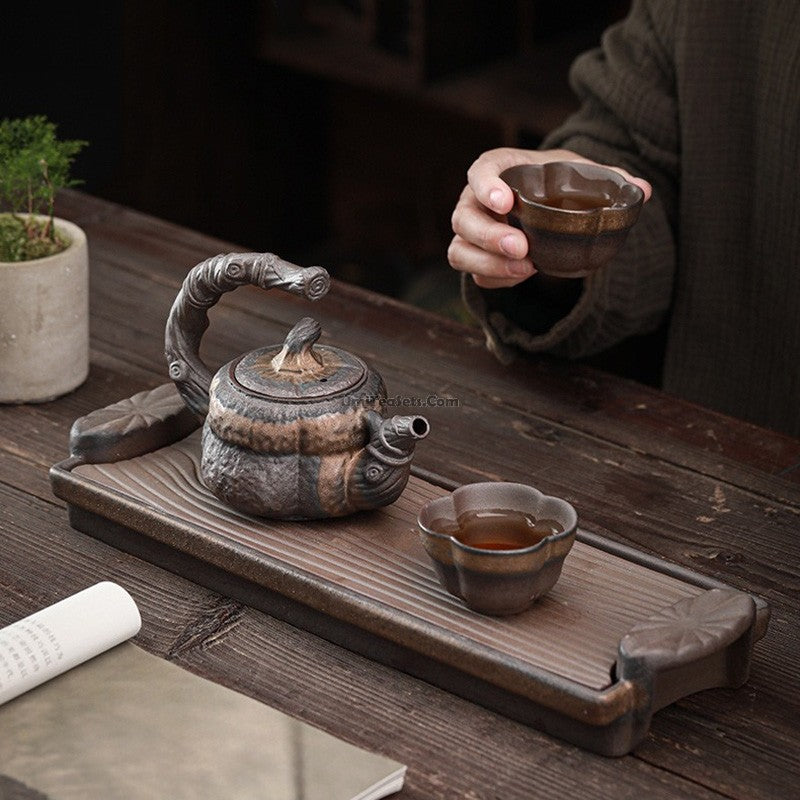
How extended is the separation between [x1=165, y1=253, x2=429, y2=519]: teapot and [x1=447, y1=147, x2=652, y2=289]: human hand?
0.27 metres

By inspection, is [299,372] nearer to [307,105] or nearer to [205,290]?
[205,290]

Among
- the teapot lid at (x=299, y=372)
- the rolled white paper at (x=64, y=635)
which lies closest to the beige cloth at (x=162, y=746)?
the rolled white paper at (x=64, y=635)

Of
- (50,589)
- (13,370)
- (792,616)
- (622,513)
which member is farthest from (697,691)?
(13,370)

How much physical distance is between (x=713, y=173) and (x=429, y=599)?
3.55 feet

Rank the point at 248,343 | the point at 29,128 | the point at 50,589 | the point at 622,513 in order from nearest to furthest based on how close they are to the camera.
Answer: the point at 50,589 < the point at 622,513 < the point at 29,128 < the point at 248,343

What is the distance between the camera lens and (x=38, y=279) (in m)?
1.50

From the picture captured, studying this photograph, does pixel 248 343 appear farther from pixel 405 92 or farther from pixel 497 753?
pixel 405 92

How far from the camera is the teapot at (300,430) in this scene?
3.92 ft

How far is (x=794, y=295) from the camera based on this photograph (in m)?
1.99

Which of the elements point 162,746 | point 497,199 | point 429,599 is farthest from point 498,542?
point 497,199

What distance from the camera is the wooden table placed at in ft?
3.48

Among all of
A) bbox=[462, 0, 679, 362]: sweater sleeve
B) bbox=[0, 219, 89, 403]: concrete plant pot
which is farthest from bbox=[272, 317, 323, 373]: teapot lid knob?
bbox=[462, 0, 679, 362]: sweater sleeve

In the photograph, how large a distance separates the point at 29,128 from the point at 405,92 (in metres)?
1.63

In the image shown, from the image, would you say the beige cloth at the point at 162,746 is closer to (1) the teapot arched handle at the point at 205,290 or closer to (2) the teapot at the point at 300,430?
(2) the teapot at the point at 300,430
